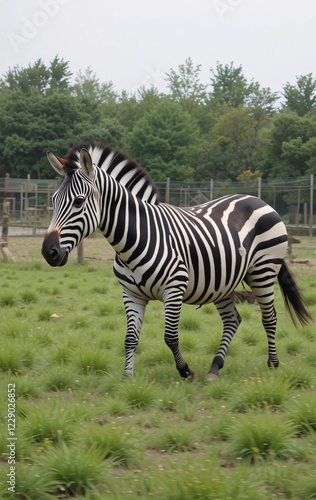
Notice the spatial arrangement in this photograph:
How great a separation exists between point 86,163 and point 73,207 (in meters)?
0.37

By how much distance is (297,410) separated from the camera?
4320 millimetres

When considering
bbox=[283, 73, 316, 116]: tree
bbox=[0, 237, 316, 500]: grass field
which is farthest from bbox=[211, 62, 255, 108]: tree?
bbox=[0, 237, 316, 500]: grass field

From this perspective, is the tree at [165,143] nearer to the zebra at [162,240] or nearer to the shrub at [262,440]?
the zebra at [162,240]

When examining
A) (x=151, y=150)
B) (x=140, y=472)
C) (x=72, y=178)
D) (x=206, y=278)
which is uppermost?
(x=151, y=150)

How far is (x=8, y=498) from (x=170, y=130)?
157ft

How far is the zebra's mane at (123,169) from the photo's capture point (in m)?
5.88

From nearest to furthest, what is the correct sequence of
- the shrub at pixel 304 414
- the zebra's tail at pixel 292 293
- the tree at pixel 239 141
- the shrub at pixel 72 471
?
the shrub at pixel 72 471 < the shrub at pixel 304 414 < the zebra's tail at pixel 292 293 < the tree at pixel 239 141

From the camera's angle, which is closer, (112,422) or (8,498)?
(8,498)

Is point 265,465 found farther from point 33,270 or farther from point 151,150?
point 151,150

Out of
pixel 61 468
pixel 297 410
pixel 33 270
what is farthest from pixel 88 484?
pixel 33 270

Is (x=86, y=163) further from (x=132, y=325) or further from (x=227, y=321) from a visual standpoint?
(x=227, y=321)

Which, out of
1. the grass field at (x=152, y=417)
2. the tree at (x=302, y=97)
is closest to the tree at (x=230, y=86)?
the tree at (x=302, y=97)

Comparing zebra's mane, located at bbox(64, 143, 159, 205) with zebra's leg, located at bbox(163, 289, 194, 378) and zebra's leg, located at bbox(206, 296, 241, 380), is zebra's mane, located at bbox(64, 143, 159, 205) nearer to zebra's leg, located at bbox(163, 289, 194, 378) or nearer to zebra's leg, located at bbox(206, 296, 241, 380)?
zebra's leg, located at bbox(163, 289, 194, 378)

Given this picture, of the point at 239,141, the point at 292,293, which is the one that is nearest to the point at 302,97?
the point at 239,141
